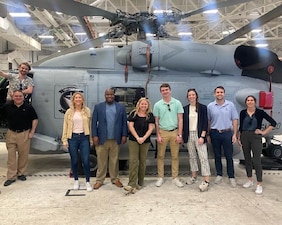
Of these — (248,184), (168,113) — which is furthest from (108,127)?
(248,184)

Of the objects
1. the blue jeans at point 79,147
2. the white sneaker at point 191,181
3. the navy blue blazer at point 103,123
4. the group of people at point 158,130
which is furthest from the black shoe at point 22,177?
the white sneaker at point 191,181

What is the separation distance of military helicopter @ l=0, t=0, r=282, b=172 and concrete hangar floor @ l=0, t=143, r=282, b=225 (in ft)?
3.34

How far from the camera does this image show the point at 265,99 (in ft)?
19.6

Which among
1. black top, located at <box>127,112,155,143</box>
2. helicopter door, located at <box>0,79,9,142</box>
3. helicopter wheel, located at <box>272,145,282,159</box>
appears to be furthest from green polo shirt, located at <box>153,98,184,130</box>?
helicopter wheel, located at <box>272,145,282,159</box>

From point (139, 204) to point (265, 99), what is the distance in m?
3.20

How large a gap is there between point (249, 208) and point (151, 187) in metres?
1.56

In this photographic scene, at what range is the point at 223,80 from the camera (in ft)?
20.8

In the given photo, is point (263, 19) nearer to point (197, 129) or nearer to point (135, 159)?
point (197, 129)

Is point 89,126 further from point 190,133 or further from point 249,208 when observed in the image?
point 249,208

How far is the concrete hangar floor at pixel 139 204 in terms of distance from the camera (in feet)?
12.6

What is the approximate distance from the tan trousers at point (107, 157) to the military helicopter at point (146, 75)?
825 mm

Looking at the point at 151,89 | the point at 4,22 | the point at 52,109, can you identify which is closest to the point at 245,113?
the point at 151,89

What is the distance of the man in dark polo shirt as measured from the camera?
5379mm

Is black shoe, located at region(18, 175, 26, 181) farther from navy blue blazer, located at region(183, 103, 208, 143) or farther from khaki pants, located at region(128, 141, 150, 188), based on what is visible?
navy blue blazer, located at region(183, 103, 208, 143)
